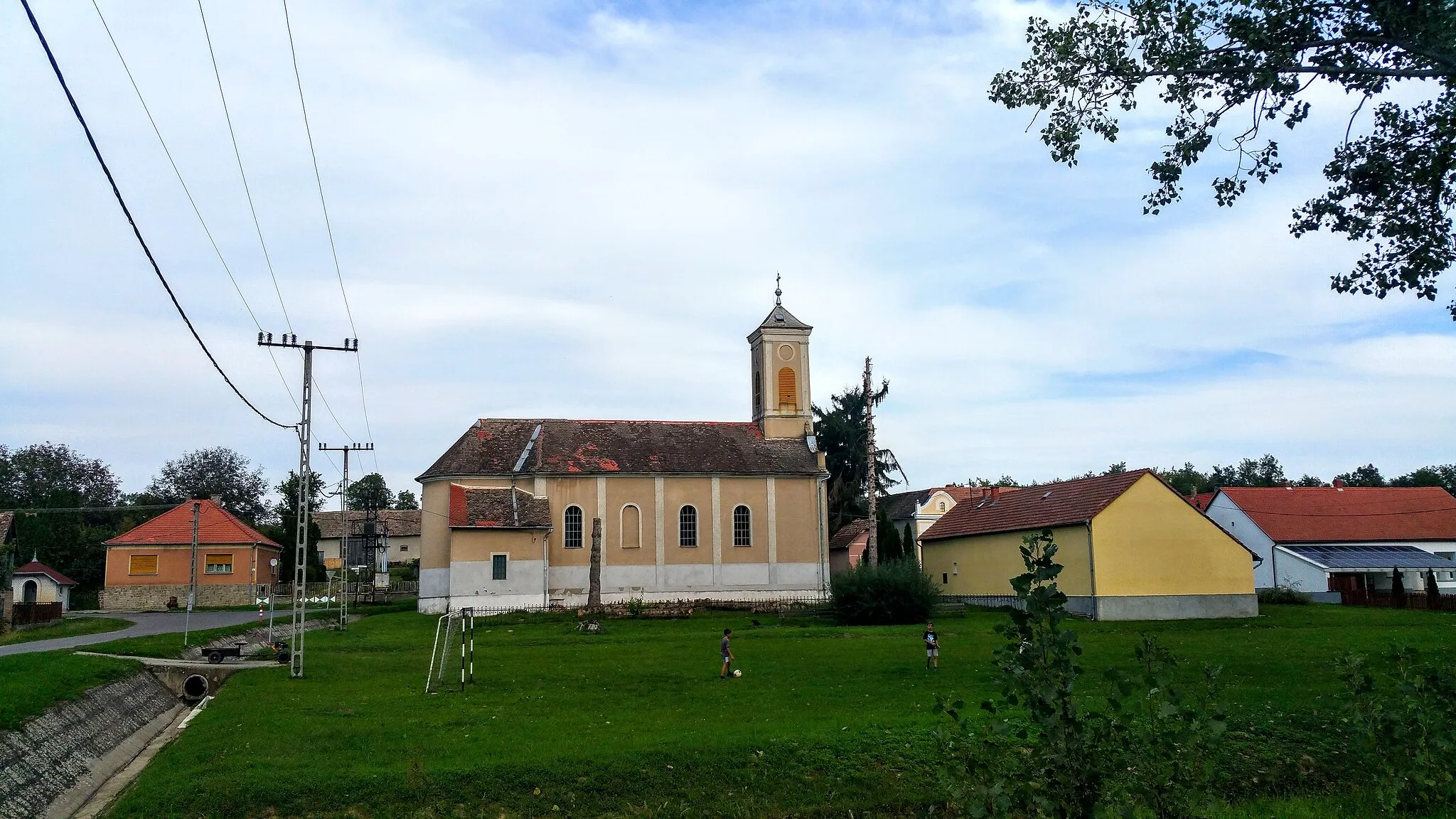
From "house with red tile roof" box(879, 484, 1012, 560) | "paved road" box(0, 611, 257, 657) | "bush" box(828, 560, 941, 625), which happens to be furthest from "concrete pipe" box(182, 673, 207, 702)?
"house with red tile roof" box(879, 484, 1012, 560)

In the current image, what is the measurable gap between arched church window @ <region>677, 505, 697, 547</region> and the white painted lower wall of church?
118cm

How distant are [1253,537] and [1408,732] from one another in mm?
49983

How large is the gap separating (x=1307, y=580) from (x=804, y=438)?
2633 centimetres

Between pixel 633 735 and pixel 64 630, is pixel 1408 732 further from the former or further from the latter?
pixel 64 630

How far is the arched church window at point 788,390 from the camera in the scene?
54562mm

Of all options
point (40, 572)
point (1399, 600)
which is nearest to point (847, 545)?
→ point (1399, 600)

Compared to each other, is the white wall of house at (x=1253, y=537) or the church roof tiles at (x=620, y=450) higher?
the church roof tiles at (x=620, y=450)

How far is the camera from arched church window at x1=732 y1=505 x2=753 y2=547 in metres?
50.8

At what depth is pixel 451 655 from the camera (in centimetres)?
2852

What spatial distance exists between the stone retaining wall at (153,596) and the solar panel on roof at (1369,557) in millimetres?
56822

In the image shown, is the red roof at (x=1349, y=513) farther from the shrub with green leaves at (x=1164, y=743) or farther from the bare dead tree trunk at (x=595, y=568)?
the shrub with green leaves at (x=1164, y=743)

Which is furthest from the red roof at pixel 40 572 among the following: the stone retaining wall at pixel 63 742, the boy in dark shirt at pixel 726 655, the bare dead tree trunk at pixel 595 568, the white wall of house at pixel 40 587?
the boy in dark shirt at pixel 726 655

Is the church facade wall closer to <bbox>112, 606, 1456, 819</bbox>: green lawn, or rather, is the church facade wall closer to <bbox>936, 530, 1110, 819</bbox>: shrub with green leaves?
<bbox>112, 606, 1456, 819</bbox>: green lawn

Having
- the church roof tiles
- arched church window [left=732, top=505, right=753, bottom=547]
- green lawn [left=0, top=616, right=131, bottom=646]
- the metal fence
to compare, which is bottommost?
the metal fence
